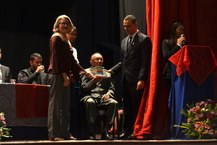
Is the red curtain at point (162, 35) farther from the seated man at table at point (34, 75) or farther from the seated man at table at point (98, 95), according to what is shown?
the seated man at table at point (34, 75)

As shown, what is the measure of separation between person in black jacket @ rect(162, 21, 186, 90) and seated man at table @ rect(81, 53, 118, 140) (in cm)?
66

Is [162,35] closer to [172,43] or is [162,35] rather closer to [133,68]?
[172,43]

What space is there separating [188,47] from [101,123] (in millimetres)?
1332

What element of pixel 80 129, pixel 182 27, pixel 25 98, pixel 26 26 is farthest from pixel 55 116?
pixel 26 26

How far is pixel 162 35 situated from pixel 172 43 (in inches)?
13.2

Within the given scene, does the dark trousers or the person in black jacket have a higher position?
the person in black jacket

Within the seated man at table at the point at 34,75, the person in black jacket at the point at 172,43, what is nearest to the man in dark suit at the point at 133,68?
the person in black jacket at the point at 172,43

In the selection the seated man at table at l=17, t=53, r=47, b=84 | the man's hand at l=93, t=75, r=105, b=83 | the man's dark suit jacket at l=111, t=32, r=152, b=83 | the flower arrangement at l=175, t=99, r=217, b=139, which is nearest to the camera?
the flower arrangement at l=175, t=99, r=217, b=139

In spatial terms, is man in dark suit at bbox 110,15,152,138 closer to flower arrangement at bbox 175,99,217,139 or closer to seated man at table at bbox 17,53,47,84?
flower arrangement at bbox 175,99,217,139

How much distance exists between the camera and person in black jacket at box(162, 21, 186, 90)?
5680 mm

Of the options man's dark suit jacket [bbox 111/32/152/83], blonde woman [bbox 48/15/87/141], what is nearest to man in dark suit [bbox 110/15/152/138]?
man's dark suit jacket [bbox 111/32/152/83]

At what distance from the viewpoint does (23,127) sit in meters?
5.89

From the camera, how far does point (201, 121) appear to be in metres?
5.34

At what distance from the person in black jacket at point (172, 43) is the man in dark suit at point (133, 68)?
175 millimetres
